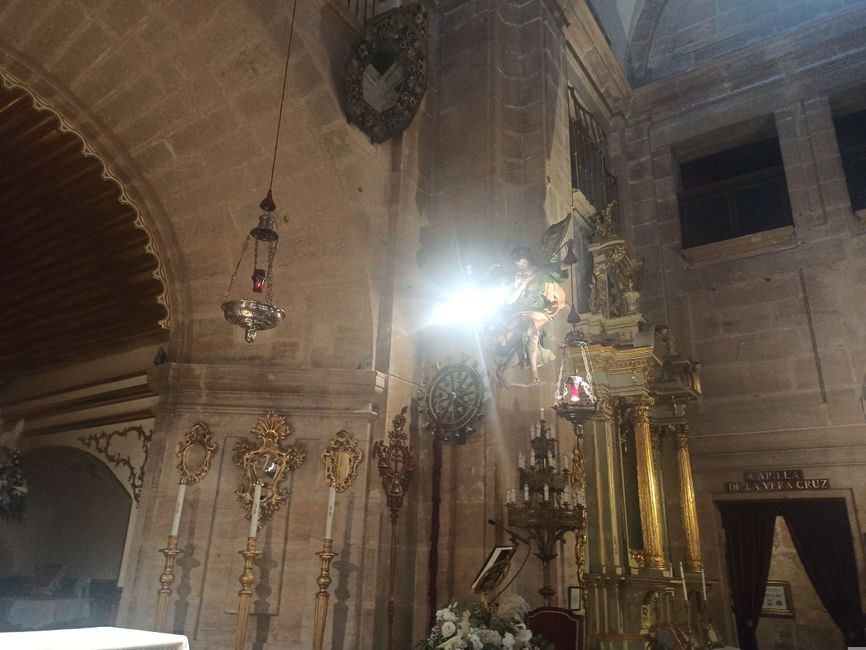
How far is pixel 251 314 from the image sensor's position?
4.20 m

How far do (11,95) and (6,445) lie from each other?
4377 millimetres

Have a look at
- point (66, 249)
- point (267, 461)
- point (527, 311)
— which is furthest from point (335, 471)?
point (66, 249)

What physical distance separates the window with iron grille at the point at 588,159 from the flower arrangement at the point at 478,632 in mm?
5109

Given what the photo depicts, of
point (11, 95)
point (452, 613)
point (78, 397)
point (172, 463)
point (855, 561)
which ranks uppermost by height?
point (11, 95)

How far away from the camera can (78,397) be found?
6926 millimetres

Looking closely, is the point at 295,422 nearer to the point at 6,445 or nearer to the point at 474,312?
the point at 474,312

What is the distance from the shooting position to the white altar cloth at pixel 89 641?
212 centimetres

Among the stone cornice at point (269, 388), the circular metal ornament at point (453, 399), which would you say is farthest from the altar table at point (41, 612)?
the circular metal ornament at point (453, 399)

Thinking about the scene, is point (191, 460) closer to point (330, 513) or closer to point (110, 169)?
point (330, 513)

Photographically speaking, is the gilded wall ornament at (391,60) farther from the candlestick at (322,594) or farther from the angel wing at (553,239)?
the candlestick at (322,594)

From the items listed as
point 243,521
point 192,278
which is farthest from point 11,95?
point 243,521

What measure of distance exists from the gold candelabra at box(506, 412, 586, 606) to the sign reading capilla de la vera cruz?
3.24 m

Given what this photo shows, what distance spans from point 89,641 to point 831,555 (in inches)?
297

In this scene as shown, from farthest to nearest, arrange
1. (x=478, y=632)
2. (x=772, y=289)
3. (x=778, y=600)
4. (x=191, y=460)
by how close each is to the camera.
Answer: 1. (x=778, y=600)
2. (x=772, y=289)
3. (x=191, y=460)
4. (x=478, y=632)
